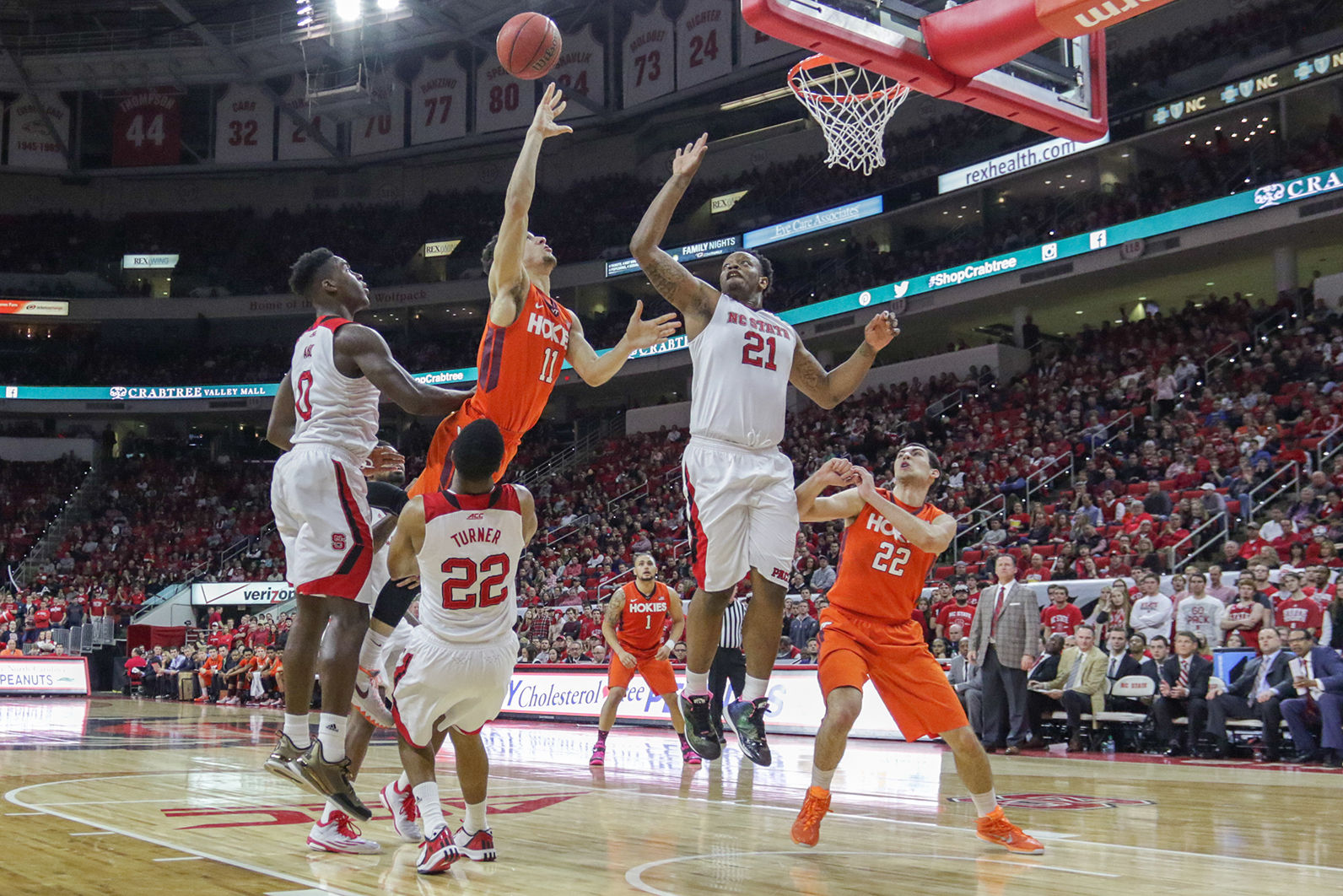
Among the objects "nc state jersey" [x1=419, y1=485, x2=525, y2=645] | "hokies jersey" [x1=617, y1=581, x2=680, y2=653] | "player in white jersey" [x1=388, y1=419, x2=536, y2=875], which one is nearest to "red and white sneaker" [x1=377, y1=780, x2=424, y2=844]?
"player in white jersey" [x1=388, y1=419, x2=536, y2=875]

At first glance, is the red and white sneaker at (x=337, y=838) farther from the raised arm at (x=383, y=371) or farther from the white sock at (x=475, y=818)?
the raised arm at (x=383, y=371)

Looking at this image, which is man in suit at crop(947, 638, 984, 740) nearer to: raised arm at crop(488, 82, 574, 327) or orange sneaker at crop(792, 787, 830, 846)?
orange sneaker at crop(792, 787, 830, 846)

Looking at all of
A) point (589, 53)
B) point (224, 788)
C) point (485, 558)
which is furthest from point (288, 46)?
point (485, 558)

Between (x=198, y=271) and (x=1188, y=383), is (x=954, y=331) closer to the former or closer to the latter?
(x=1188, y=383)

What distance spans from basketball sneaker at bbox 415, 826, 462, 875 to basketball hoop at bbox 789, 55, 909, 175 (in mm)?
8954

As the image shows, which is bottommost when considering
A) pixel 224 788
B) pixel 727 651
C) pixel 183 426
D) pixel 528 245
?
pixel 224 788

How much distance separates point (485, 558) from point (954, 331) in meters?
28.0

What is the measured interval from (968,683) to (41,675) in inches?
809

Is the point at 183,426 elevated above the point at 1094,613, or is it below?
above

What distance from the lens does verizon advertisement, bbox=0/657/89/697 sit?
25391 mm

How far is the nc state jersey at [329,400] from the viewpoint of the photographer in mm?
5668

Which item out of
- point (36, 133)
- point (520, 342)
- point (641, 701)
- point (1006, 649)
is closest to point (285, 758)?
point (520, 342)

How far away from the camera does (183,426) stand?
42.8 m

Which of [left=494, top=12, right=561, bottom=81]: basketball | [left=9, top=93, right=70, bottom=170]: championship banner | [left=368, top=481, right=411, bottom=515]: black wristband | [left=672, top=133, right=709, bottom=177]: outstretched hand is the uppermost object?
[left=9, top=93, right=70, bottom=170]: championship banner
